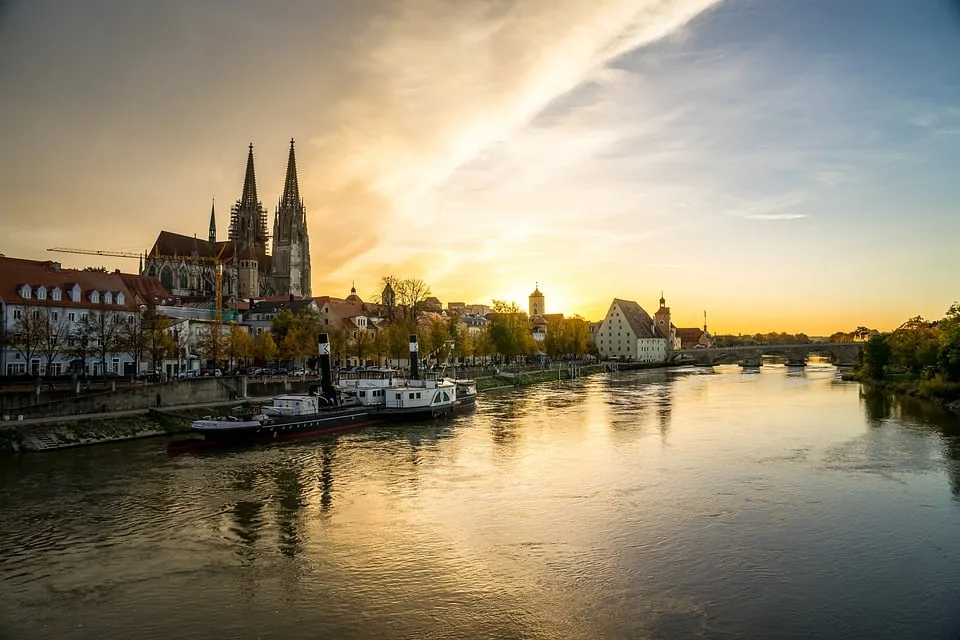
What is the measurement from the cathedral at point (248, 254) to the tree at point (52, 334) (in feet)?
190

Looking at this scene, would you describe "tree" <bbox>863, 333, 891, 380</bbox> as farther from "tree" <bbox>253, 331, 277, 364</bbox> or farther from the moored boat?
"tree" <bbox>253, 331, 277, 364</bbox>

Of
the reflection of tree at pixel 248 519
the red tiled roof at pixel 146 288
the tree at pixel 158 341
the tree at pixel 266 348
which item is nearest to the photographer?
the reflection of tree at pixel 248 519

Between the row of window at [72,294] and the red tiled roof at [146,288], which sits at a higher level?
the red tiled roof at [146,288]

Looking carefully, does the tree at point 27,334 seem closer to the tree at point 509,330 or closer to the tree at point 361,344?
the tree at point 361,344

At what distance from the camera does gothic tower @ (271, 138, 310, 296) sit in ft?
449

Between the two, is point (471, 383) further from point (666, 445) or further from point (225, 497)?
point (225, 497)

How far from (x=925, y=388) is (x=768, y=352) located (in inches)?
3148

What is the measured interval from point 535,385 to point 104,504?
6466cm

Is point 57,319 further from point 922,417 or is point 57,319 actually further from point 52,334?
point 922,417

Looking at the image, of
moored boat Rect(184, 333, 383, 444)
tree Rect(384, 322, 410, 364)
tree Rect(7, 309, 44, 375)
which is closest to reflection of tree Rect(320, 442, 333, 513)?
moored boat Rect(184, 333, 383, 444)

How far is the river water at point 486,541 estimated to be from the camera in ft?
50.1

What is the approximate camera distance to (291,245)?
138625 millimetres

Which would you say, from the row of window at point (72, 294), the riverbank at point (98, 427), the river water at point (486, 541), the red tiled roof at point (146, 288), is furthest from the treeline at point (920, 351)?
the red tiled roof at point (146, 288)

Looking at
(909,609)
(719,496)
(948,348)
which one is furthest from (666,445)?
(948,348)
